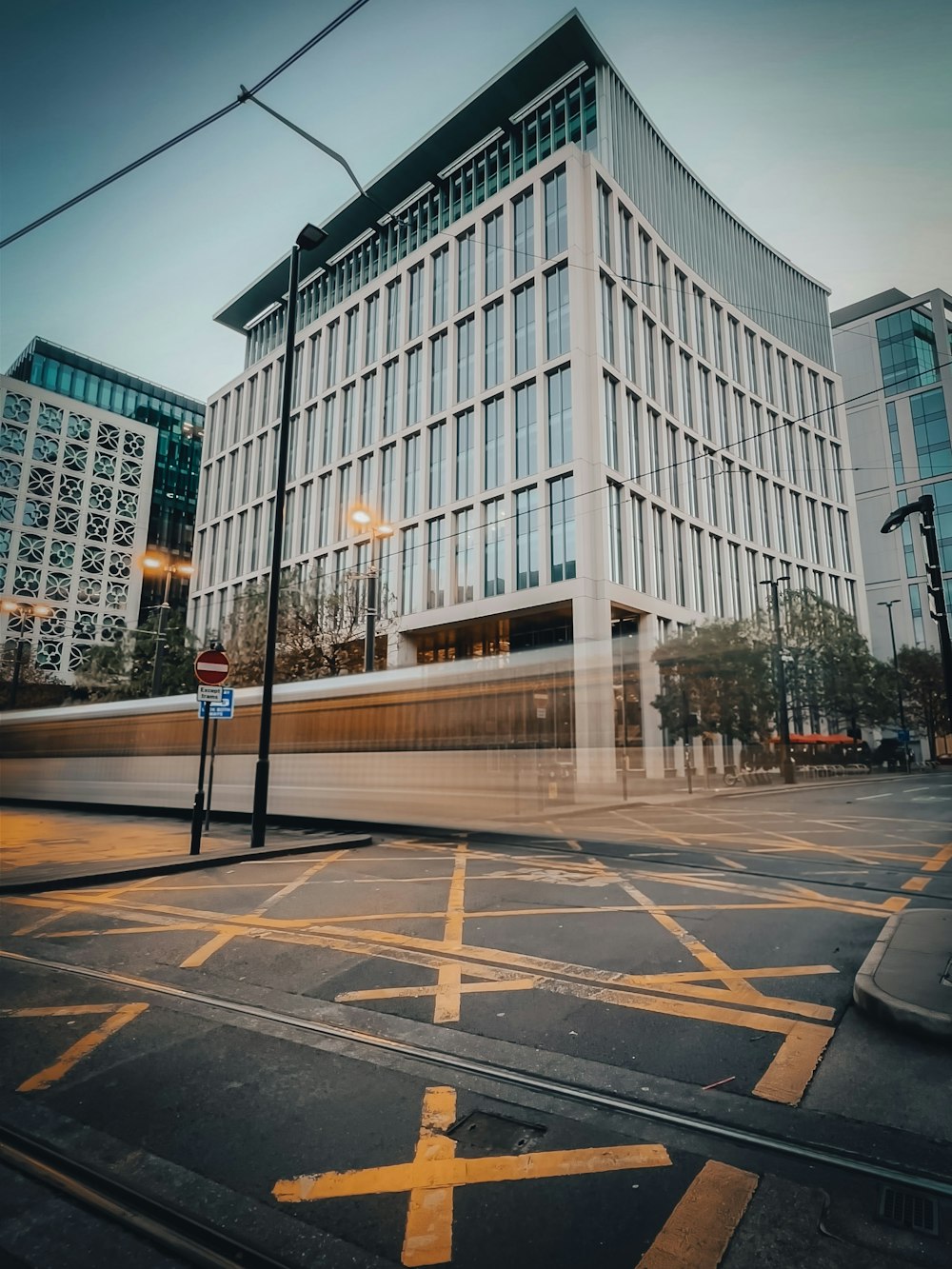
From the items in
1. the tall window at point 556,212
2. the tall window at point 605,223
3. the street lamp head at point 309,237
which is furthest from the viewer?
the tall window at point 605,223

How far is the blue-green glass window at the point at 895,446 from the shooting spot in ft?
201

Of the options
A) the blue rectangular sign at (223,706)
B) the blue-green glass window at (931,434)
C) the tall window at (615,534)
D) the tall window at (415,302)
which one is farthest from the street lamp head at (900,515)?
the blue-green glass window at (931,434)

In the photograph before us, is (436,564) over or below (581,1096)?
over

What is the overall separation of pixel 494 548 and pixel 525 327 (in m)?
12.1

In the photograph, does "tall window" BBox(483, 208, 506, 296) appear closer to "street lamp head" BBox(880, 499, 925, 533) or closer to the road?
"street lamp head" BBox(880, 499, 925, 533)

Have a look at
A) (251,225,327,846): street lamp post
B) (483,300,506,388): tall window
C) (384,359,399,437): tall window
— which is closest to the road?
(251,225,327,846): street lamp post

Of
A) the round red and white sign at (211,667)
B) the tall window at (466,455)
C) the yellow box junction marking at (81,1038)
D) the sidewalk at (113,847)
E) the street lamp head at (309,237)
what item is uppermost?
the tall window at (466,455)

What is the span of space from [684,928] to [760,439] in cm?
4886

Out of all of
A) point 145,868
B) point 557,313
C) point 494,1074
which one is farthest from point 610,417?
point 494,1074

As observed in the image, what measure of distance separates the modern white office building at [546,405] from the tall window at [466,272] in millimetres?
138

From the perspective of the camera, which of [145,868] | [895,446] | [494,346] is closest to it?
[145,868]

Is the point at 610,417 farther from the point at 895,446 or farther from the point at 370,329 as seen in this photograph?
the point at 895,446

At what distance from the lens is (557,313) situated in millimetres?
33250

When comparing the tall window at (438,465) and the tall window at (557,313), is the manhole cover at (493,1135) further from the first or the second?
the tall window at (438,465)
